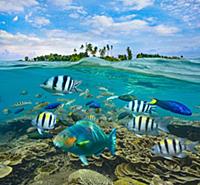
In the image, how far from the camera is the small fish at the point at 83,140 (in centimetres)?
311

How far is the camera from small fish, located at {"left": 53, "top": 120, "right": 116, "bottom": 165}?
3.11 meters

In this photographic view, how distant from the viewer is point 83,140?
3.14 meters

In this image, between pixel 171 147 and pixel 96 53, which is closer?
pixel 171 147

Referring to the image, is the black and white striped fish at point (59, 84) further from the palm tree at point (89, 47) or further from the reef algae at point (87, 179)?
the palm tree at point (89, 47)

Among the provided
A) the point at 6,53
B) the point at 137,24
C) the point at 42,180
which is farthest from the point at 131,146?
the point at 6,53

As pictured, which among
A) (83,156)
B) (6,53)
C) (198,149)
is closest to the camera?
(83,156)

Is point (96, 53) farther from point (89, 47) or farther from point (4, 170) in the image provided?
point (4, 170)

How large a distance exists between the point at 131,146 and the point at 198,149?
105 inches

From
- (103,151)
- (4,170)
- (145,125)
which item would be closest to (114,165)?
(103,151)

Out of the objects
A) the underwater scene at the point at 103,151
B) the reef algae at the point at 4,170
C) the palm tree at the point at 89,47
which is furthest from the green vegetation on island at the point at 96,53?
the reef algae at the point at 4,170

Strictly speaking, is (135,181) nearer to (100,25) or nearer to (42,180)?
(42,180)

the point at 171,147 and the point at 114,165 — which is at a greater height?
the point at 171,147

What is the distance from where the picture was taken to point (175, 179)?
22.5 feet

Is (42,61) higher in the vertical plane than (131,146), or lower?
higher
